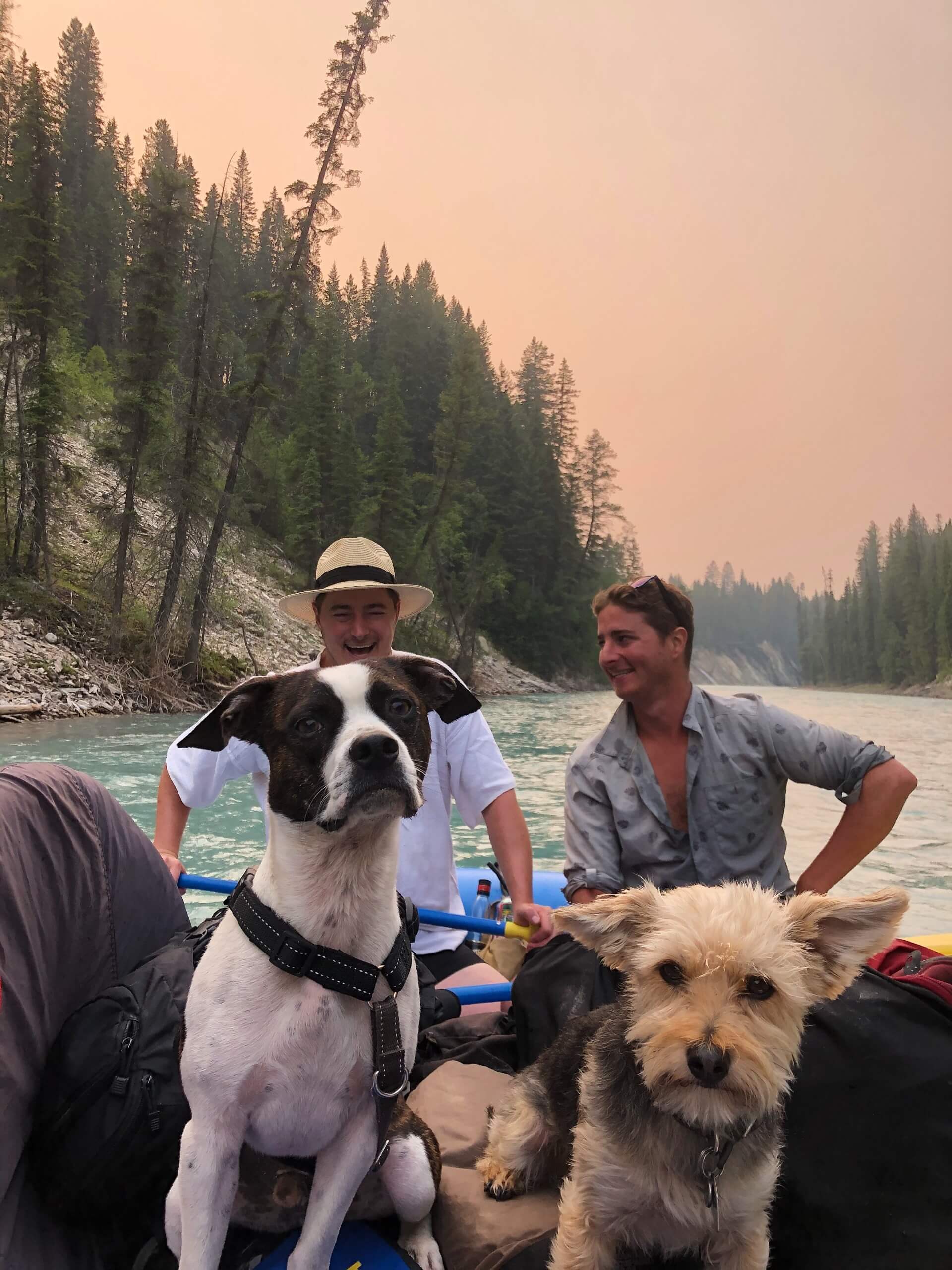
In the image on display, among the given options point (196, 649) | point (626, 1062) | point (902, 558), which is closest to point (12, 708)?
point (196, 649)

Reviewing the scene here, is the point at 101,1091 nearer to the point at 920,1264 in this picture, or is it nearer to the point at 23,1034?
the point at 23,1034

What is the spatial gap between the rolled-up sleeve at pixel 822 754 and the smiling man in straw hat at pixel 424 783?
1.10 meters

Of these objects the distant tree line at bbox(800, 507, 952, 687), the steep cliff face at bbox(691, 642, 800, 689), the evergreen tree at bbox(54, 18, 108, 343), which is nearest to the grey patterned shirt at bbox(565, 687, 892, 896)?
the evergreen tree at bbox(54, 18, 108, 343)

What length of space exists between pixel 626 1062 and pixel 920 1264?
84cm

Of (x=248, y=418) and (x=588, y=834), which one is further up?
(x=248, y=418)

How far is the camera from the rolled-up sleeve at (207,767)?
3398 mm

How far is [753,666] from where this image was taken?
506ft

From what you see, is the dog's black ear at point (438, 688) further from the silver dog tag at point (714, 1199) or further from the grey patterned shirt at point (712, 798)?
the silver dog tag at point (714, 1199)

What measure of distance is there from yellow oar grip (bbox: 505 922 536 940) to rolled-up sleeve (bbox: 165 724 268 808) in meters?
1.20

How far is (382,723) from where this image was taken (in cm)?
199

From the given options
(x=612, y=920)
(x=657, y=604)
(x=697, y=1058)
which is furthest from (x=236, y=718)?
(x=657, y=604)

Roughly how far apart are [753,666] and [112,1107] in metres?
162

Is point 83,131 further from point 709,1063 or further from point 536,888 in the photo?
point 709,1063

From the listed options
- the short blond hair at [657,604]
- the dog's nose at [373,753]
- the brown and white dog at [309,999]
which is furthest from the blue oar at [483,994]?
the dog's nose at [373,753]
